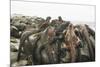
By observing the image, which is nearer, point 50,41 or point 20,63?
point 20,63

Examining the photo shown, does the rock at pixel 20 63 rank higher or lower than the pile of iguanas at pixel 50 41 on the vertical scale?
lower

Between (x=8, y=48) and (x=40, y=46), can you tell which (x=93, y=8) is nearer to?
(x=40, y=46)

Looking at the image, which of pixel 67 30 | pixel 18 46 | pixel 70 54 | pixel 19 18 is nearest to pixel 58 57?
pixel 70 54

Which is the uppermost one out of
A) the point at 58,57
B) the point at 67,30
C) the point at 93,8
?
the point at 93,8

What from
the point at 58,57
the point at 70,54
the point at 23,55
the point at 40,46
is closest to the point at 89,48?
the point at 70,54

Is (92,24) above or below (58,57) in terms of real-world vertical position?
above

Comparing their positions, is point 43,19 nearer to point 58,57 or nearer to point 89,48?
point 58,57

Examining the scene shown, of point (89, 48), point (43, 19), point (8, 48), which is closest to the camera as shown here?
point (8, 48)

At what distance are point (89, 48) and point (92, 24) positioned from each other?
317 mm

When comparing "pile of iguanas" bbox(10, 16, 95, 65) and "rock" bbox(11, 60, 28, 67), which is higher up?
"pile of iguanas" bbox(10, 16, 95, 65)

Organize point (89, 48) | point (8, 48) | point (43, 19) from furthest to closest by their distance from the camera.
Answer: point (89, 48), point (43, 19), point (8, 48)

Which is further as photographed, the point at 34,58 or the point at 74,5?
the point at 74,5

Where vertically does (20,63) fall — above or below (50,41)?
below

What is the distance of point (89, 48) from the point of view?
8.77 ft
